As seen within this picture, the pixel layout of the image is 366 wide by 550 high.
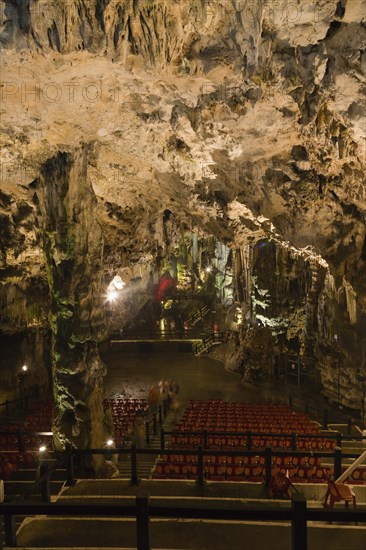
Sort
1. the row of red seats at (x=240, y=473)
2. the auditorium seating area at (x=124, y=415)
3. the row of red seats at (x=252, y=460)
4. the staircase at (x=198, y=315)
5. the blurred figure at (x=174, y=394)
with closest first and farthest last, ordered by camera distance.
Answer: the row of red seats at (x=240, y=473) < the row of red seats at (x=252, y=460) < the auditorium seating area at (x=124, y=415) < the blurred figure at (x=174, y=394) < the staircase at (x=198, y=315)

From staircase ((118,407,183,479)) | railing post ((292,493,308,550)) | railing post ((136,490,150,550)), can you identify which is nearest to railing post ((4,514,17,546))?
railing post ((136,490,150,550))

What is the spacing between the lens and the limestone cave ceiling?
20.6 feet

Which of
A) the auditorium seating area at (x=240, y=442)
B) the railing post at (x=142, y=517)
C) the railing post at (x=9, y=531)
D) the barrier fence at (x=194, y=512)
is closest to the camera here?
the barrier fence at (x=194, y=512)

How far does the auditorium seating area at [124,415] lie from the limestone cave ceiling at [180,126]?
423 centimetres

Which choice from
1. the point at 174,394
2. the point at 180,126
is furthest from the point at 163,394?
the point at 180,126

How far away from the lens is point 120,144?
34.0ft

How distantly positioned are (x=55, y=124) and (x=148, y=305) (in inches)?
943

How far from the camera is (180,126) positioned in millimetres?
9398

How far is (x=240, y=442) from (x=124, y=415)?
15.3 ft

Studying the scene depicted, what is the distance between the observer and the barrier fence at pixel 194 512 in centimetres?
292

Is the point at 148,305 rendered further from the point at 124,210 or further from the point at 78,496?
the point at 78,496

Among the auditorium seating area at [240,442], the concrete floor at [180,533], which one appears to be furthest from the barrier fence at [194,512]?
the auditorium seating area at [240,442]

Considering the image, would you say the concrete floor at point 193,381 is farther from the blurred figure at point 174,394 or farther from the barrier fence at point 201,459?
the barrier fence at point 201,459

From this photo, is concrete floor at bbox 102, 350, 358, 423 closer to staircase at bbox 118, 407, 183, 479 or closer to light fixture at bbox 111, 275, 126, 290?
light fixture at bbox 111, 275, 126, 290
